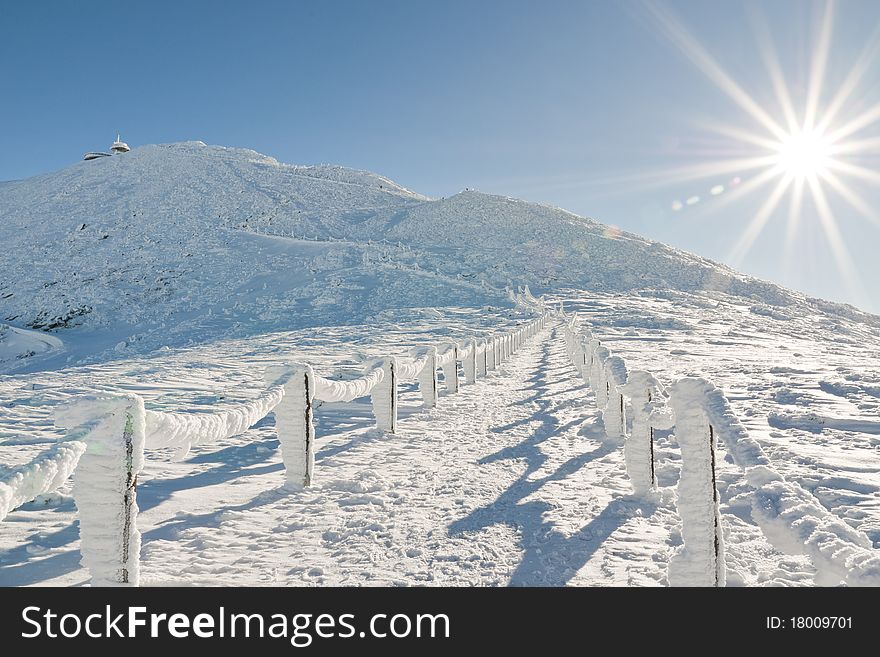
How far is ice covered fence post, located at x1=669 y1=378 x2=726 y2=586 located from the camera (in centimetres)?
303

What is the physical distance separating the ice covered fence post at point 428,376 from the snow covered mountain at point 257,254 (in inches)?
745

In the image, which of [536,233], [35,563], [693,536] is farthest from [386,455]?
[536,233]

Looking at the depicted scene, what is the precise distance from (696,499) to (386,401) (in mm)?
5338

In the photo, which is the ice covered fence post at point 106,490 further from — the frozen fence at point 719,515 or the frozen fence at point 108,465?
the frozen fence at point 719,515

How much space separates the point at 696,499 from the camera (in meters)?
3.12

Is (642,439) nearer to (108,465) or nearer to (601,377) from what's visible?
(601,377)

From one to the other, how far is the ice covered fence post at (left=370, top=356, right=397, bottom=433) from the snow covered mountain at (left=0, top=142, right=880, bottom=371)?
802 inches

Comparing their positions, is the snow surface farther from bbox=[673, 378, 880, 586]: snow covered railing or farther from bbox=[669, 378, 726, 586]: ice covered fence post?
bbox=[669, 378, 726, 586]: ice covered fence post

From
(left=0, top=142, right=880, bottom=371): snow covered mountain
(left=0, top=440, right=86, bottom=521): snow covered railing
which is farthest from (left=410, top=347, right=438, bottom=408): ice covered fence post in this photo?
(left=0, top=142, right=880, bottom=371): snow covered mountain

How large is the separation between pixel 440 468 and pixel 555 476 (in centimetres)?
127

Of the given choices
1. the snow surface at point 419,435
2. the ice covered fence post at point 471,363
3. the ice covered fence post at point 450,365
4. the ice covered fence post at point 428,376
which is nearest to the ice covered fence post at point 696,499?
the snow surface at point 419,435

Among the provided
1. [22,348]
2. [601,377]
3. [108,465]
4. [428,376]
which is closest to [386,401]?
[428,376]

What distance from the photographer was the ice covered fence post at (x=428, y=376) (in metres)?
10.0
